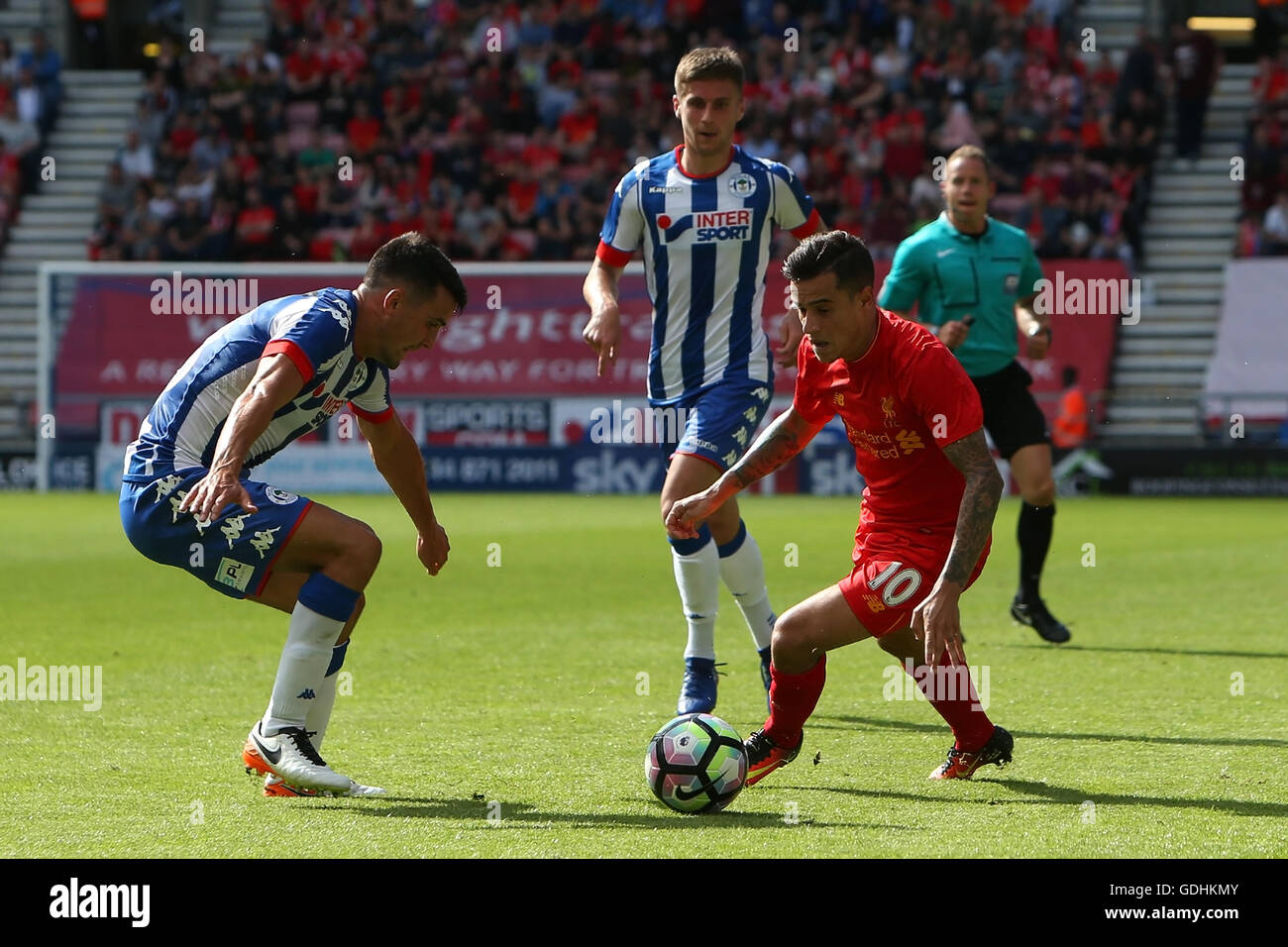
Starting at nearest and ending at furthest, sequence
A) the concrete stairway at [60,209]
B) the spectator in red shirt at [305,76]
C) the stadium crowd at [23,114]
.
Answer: the concrete stairway at [60,209] < the spectator in red shirt at [305,76] < the stadium crowd at [23,114]

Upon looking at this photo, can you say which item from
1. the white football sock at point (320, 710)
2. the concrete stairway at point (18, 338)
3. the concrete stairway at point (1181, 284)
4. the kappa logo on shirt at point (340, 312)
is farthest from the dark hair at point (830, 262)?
the concrete stairway at point (18, 338)

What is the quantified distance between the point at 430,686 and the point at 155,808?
2548mm

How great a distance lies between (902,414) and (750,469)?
0.51m

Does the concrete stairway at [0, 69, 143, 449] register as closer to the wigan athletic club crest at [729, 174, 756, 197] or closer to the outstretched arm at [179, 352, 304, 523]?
the wigan athletic club crest at [729, 174, 756, 197]

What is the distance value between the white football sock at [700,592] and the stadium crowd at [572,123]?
16.2m

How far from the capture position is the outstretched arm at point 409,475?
5703 millimetres

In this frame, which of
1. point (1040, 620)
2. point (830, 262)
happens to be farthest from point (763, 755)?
point (1040, 620)

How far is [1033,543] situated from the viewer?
9125 mm

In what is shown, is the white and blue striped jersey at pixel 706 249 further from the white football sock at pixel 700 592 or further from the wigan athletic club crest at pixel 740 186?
the white football sock at pixel 700 592

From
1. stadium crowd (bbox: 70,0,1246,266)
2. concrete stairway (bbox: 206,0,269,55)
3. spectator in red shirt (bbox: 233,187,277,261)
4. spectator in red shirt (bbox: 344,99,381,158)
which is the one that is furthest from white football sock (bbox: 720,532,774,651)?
concrete stairway (bbox: 206,0,269,55)

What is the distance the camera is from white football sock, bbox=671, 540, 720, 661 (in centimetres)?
664

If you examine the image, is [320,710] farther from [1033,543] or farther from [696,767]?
[1033,543]
